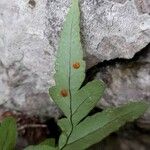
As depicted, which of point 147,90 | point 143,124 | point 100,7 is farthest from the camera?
point 143,124

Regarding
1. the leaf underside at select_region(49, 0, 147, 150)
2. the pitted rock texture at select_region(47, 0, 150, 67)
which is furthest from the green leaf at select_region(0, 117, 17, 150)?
the pitted rock texture at select_region(47, 0, 150, 67)

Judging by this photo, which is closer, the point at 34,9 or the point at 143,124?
the point at 34,9

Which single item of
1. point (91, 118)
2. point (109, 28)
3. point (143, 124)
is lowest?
point (143, 124)

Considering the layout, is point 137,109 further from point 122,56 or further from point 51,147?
point 51,147

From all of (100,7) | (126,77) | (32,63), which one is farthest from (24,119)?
(100,7)

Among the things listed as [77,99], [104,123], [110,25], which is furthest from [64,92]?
[110,25]

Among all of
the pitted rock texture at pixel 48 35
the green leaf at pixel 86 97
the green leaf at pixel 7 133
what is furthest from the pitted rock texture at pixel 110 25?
the green leaf at pixel 7 133

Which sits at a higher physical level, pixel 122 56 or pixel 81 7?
pixel 81 7
